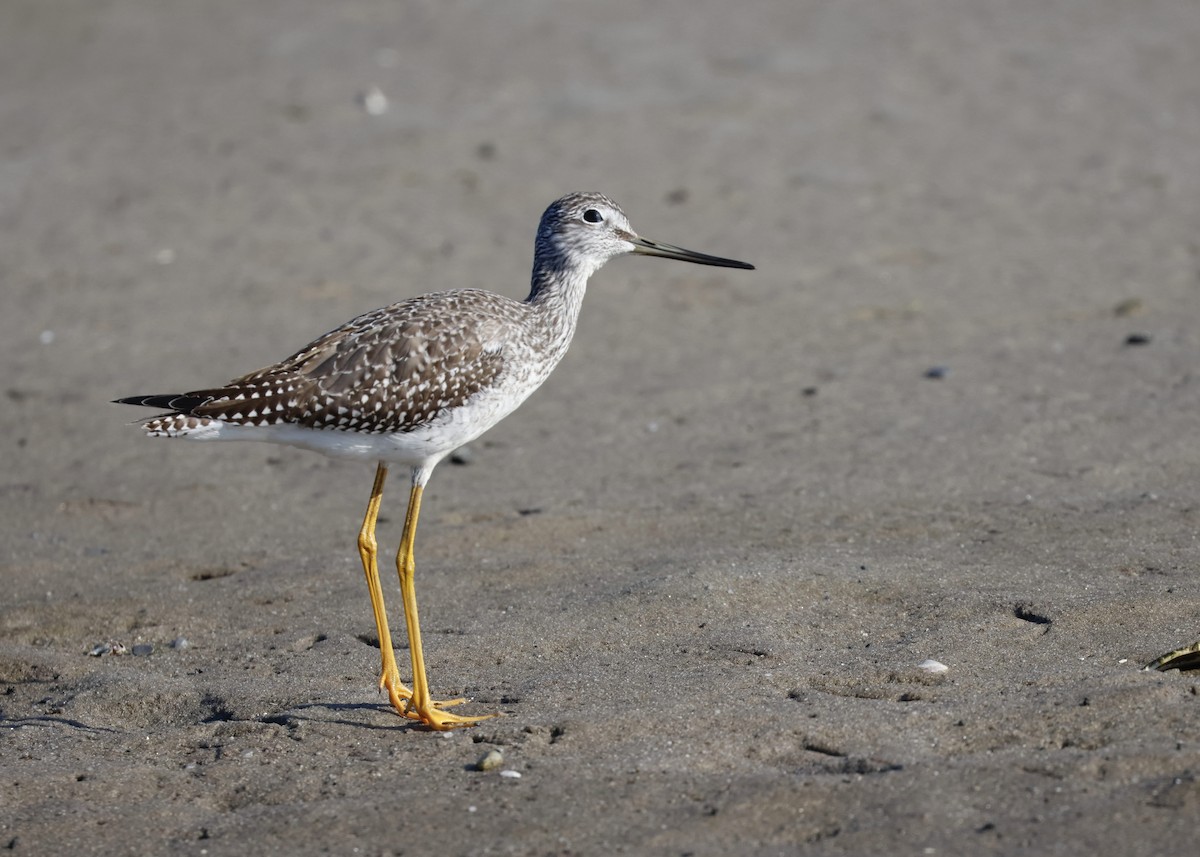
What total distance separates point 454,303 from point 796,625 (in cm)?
232

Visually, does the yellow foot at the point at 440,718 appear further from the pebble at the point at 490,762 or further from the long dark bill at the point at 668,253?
the long dark bill at the point at 668,253

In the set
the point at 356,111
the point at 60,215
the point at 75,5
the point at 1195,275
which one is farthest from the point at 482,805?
the point at 75,5

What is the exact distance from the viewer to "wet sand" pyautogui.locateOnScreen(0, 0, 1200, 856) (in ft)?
19.3

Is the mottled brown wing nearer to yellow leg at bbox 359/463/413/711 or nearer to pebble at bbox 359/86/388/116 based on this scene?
yellow leg at bbox 359/463/413/711

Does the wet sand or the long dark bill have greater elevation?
the long dark bill

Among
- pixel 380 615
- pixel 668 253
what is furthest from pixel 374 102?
pixel 380 615

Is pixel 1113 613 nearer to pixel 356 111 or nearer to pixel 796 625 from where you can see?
pixel 796 625

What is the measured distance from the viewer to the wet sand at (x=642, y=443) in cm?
589

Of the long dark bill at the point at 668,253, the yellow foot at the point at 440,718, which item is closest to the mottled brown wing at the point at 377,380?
the long dark bill at the point at 668,253

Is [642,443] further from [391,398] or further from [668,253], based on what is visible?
[391,398]

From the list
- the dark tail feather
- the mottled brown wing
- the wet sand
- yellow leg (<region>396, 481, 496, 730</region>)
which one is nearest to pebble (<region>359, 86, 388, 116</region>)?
the wet sand

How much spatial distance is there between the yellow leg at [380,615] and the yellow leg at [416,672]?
8cm

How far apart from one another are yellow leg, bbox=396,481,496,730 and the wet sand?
0.41ft

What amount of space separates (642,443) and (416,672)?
4.04 metres
